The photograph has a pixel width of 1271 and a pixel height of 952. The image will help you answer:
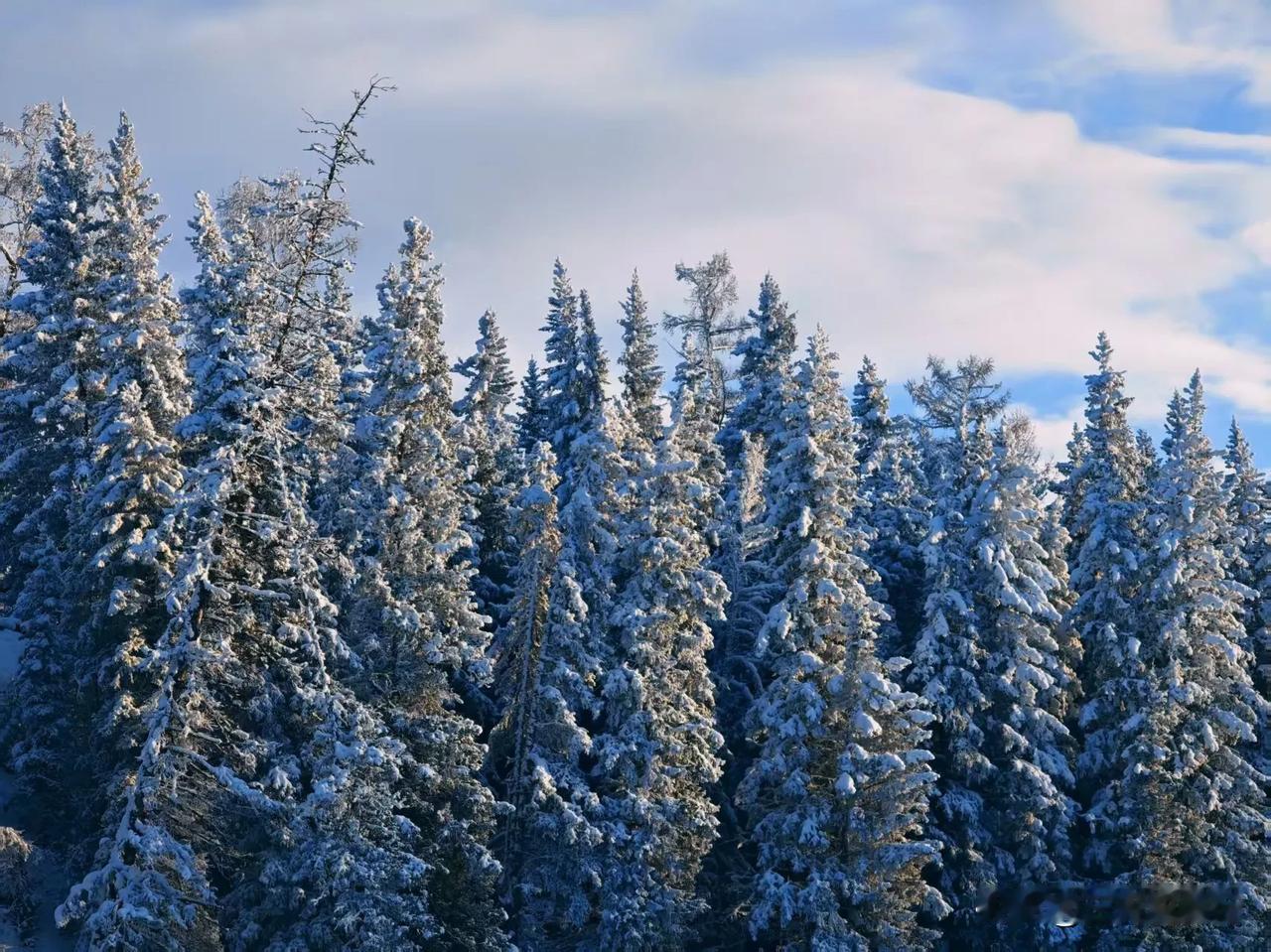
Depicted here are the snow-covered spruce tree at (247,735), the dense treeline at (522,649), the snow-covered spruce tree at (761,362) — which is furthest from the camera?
the snow-covered spruce tree at (761,362)

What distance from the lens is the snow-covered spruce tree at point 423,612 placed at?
25.5m

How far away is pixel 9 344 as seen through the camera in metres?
29.8

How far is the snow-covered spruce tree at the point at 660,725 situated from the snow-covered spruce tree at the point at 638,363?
6.35m

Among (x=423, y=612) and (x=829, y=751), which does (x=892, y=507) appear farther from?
(x=423, y=612)

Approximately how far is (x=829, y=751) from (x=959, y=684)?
18.5 ft

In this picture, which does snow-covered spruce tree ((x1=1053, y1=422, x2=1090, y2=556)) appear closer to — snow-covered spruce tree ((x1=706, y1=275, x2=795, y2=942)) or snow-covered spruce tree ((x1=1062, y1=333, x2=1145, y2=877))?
snow-covered spruce tree ((x1=1062, y1=333, x2=1145, y2=877))

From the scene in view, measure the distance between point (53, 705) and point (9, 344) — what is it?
9.42 meters

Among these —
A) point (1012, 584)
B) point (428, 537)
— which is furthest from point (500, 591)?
point (1012, 584)

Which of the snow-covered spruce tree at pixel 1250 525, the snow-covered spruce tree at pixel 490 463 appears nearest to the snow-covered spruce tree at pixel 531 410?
the snow-covered spruce tree at pixel 490 463

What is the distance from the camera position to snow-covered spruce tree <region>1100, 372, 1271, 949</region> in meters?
32.3

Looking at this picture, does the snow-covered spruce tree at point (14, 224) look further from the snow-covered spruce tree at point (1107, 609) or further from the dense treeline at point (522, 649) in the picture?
the snow-covered spruce tree at point (1107, 609)

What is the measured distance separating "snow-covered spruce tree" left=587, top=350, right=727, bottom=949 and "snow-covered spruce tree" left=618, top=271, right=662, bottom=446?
Answer: 6348 mm

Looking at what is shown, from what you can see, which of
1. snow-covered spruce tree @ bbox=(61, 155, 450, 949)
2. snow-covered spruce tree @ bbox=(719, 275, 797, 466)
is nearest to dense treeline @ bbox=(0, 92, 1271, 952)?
snow-covered spruce tree @ bbox=(61, 155, 450, 949)

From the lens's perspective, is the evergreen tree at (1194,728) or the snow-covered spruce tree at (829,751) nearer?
the snow-covered spruce tree at (829,751)
